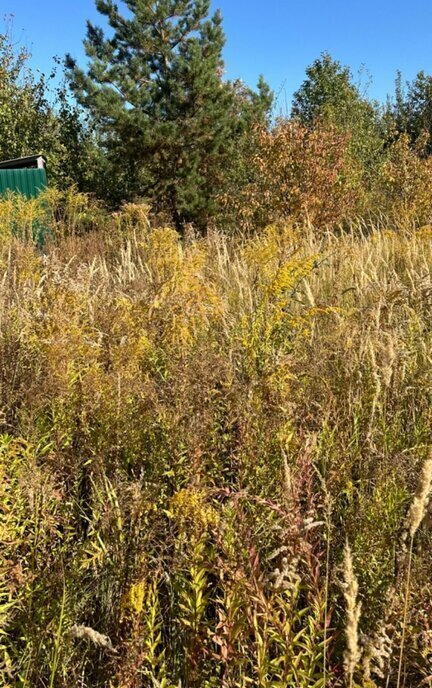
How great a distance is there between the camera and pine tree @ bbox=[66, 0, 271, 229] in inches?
463

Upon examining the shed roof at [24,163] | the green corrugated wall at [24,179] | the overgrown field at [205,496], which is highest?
the shed roof at [24,163]

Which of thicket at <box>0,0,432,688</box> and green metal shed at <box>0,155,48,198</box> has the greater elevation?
green metal shed at <box>0,155,48,198</box>

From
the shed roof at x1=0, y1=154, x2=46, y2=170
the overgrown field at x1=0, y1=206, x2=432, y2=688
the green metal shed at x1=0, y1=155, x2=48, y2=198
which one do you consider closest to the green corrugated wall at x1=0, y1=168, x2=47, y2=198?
the green metal shed at x1=0, y1=155, x2=48, y2=198

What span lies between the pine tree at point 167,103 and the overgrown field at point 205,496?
10.3 m

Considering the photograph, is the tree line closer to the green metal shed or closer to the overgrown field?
the green metal shed

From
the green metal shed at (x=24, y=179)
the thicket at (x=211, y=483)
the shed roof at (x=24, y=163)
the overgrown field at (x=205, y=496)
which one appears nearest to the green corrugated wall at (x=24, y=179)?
the green metal shed at (x=24, y=179)

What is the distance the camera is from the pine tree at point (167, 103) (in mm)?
11766

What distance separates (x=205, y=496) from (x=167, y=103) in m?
12.2

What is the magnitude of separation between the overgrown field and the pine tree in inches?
404

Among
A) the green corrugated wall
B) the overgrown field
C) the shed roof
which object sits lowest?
the overgrown field

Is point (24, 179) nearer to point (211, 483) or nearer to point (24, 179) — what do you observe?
point (24, 179)

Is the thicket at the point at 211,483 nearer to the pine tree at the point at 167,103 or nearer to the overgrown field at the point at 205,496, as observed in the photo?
the overgrown field at the point at 205,496

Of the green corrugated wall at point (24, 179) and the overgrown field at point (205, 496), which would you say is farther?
the green corrugated wall at point (24, 179)

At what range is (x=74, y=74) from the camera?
11656mm
